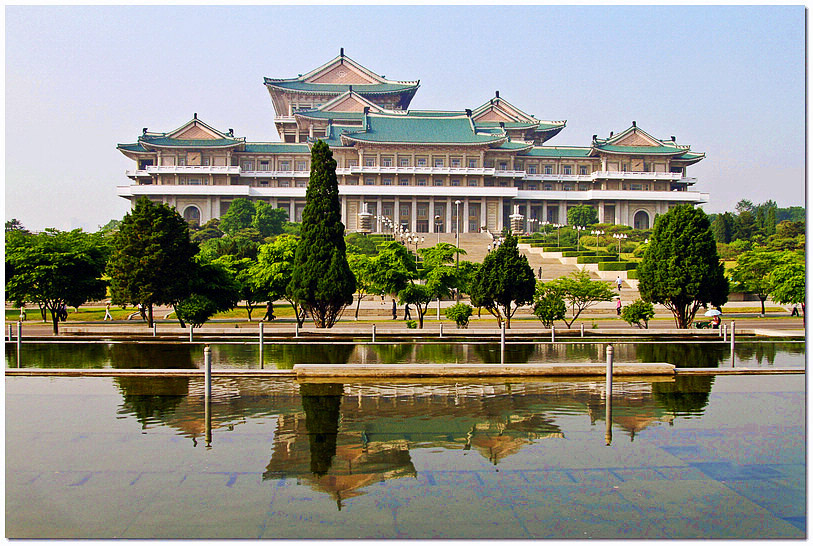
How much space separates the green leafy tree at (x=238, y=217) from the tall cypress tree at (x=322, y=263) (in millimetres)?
41020

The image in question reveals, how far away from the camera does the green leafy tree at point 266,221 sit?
211 ft

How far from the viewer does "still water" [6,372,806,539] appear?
6625 millimetres

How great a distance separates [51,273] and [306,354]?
11565mm

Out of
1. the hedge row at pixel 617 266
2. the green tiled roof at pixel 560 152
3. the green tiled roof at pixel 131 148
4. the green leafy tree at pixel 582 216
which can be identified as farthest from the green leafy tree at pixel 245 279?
the green tiled roof at pixel 560 152

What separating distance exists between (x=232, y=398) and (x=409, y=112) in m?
71.2

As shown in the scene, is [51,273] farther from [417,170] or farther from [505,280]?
[417,170]

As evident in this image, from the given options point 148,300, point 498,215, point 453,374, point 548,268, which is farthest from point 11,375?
point 498,215

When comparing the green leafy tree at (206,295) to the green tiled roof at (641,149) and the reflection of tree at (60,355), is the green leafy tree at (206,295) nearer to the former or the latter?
the reflection of tree at (60,355)

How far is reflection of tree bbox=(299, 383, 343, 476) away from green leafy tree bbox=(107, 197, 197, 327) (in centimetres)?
1285

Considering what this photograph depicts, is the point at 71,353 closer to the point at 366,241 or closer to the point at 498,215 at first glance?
the point at 366,241

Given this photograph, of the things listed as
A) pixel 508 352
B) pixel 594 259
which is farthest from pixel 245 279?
pixel 594 259

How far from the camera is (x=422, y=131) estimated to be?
76.8 m

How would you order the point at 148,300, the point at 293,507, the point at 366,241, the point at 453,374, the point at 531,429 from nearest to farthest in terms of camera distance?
the point at 293,507 → the point at 531,429 → the point at 453,374 → the point at 148,300 → the point at 366,241

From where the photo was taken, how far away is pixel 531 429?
9.61 metres
